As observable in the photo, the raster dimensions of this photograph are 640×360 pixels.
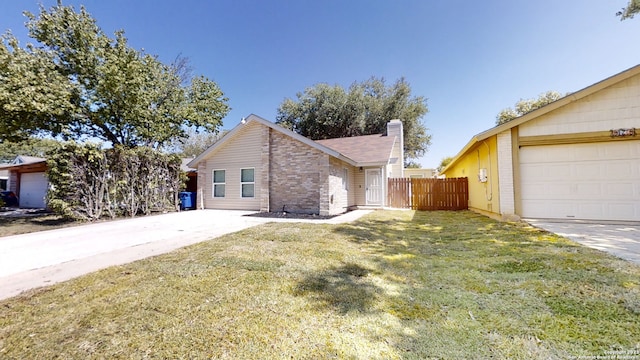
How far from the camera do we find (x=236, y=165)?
12844mm

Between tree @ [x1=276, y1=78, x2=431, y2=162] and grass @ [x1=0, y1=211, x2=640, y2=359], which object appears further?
tree @ [x1=276, y1=78, x2=431, y2=162]

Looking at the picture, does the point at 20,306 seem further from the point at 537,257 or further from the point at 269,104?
the point at 269,104

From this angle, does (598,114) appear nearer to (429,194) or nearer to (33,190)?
(429,194)

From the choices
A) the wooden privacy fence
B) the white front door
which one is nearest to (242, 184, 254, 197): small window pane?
the white front door

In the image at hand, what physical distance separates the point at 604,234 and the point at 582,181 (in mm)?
2527

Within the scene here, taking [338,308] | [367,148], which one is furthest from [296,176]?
[338,308]

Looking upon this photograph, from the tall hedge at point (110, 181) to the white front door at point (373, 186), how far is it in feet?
33.0

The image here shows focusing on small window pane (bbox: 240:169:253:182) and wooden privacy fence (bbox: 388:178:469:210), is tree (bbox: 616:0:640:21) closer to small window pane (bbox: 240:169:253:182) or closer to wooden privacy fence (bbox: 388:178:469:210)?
wooden privacy fence (bbox: 388:178:469:210)

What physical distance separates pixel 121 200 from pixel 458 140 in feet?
93.4

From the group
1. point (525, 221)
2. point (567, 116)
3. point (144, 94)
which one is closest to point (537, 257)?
point (525, 221)

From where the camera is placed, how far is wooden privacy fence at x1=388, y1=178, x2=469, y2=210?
42.7 ft

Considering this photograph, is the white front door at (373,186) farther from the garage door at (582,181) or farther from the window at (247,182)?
the garage door at (582,181)

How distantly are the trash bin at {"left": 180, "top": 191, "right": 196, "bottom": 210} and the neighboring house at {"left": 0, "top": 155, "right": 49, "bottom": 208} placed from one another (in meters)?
10.2

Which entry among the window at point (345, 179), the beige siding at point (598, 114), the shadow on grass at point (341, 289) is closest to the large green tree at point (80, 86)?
the window at point (345, 179)
